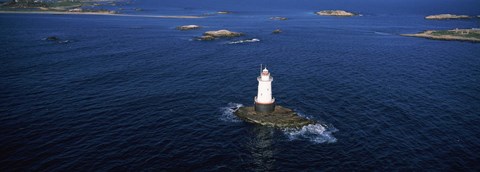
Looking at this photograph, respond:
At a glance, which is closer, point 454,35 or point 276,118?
point 276,118

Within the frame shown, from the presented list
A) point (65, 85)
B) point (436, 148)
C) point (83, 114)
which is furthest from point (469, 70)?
point (65, 85)

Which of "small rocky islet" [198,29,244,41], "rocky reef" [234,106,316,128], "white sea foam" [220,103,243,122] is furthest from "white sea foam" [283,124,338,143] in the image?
"small rocky islet" [198,29,244,41]

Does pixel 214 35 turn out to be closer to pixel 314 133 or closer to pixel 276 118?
pixel 276 118

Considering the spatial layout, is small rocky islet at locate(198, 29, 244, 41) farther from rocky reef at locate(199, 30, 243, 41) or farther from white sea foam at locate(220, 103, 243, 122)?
white sea foam at locate(220, 103, 243, 122)

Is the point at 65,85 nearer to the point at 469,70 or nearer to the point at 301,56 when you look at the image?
the point at 301,56

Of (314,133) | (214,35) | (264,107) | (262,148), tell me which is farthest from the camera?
(214,35)

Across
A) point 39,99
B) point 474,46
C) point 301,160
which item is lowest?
point 301,160

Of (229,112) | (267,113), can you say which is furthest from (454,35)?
(229,112)
